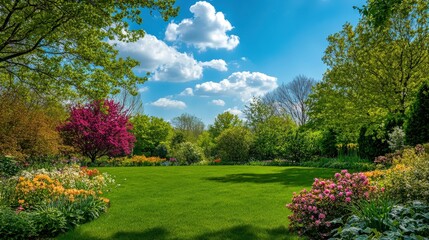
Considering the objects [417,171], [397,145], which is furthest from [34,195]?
[397,145]

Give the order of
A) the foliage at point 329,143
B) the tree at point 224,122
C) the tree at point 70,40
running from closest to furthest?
the tree at point 70,40 → the foliage at point 329,143 → the tree at point 224,122

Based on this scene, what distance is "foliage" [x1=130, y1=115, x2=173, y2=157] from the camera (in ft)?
116

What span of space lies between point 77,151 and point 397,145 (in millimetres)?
20948

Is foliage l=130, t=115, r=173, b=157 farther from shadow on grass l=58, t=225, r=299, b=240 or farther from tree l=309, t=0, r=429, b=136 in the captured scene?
shadow on grass l=58, t=225, r=299, b=240

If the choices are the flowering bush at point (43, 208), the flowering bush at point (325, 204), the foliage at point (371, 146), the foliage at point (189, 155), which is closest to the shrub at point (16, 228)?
the flowering bush at point (43, 208)

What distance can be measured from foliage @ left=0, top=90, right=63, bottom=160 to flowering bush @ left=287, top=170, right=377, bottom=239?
1180cm

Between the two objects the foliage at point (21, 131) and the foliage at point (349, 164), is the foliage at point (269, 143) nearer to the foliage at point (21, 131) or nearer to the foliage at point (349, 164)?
the foliage at point (349, 164)

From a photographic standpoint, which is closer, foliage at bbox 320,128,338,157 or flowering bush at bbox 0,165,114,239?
flowering bush at bbox 0,165,114,239

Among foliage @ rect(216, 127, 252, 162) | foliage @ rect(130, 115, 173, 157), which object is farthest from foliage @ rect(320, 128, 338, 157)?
foliage @ rect(130, 115, 173, 157)

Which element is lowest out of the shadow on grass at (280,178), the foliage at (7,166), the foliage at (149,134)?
the shadow on grass at (280,178)

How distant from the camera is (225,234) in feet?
19.0

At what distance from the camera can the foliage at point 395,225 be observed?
12.7ft

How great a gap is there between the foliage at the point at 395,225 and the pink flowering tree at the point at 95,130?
68.2 feet

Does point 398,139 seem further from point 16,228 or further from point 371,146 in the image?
point 16,228
